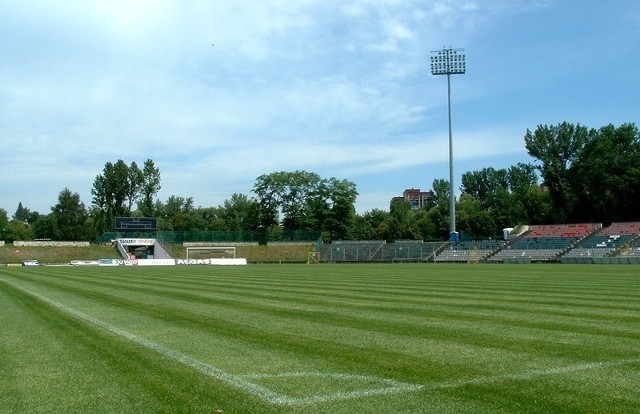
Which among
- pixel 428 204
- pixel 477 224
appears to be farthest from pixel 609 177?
pixel 428 204

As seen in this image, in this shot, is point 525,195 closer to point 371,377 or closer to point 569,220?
point 569,220

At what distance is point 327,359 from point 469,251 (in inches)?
2879

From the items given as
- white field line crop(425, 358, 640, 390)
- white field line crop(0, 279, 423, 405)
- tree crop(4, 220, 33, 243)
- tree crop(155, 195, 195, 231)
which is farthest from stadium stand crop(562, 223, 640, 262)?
tree crop(4, 220, 33, 243)

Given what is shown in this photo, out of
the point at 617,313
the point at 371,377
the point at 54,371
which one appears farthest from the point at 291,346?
the point at 617,313

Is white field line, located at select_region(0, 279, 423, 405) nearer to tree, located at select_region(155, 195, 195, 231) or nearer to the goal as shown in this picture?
the goal

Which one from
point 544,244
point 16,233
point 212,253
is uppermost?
point 16,233

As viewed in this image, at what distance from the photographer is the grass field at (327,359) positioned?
236 inches

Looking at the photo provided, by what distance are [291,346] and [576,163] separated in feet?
286

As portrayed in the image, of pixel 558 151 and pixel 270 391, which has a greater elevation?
pixel 558 151

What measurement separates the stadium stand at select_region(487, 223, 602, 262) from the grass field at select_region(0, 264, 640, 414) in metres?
58.2

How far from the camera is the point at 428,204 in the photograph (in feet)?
497

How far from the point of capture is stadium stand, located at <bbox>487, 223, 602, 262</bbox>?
7050 centimetres

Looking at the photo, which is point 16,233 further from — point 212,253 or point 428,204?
point 428,204

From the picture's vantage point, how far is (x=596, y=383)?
6.59m
